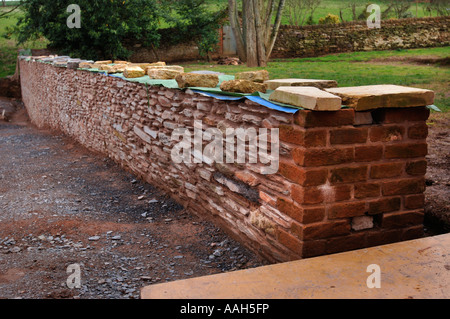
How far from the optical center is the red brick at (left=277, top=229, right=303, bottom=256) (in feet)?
9.72

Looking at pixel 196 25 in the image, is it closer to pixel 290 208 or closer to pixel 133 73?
pixel 133 73

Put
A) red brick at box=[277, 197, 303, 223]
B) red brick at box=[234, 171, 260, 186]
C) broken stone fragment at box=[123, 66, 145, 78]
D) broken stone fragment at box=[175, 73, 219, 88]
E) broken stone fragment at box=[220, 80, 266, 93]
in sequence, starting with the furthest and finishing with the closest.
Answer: broken stone fragment at box=[123, 66, 145, 78]
broken stone fragment at box=[175, 73, 219, 88]
broken stone fragment at box=[220, 80, 266, 93]
red brick at box=[234, 171, 260, 186]
red brick at box=[277, 197, 303, 223]

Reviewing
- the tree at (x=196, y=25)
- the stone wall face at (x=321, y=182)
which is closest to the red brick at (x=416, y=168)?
the stone wall face at (x=321, y=182)

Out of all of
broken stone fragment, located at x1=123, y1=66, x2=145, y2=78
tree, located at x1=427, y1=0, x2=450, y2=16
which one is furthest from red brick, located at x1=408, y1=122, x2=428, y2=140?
tree, located at x1=427, y1=0, x2=450, y2=16

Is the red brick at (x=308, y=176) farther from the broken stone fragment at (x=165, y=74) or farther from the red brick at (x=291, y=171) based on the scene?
the broken stone fragment at (x=165, y=74)

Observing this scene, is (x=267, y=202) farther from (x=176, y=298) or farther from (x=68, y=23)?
(x=68, y=23)

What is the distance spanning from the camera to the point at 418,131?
122 inches

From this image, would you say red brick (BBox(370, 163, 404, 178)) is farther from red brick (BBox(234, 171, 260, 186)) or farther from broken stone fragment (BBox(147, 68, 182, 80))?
→ broken stone fragment (BBox(147, 68, 182, 80))

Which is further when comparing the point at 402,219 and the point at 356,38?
the point at 356,38

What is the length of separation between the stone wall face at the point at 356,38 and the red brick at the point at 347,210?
54.2 ft

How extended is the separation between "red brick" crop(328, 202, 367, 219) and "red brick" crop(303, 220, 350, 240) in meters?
0.05

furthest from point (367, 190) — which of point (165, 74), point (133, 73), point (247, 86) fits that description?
point (133, 73)

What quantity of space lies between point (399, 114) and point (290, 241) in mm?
1164

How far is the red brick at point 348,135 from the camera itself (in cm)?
284
